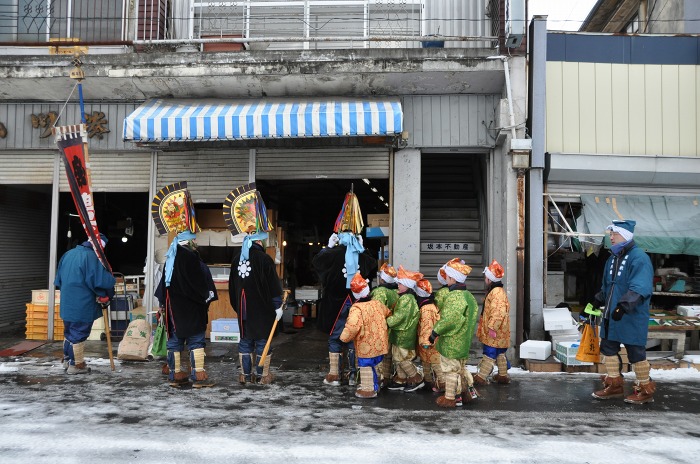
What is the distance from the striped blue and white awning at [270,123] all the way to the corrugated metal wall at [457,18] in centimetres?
222

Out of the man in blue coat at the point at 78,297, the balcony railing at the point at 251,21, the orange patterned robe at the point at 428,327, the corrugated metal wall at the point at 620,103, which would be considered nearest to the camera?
the orange patterned robe at the point at 428,327

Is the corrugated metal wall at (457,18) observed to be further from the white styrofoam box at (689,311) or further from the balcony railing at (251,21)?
the white styrofoam box at (689,311)

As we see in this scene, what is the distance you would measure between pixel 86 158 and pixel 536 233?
23.6 ft

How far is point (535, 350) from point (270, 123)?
5.37 m

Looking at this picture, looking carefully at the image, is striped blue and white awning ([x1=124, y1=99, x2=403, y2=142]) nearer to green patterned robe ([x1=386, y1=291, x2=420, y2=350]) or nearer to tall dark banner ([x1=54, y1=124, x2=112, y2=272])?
tall dark banner ([x1=54, y1=124, x2=112, y2=272])

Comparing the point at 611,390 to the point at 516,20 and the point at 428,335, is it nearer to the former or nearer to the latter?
the point at 428,335

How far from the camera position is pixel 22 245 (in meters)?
12.1

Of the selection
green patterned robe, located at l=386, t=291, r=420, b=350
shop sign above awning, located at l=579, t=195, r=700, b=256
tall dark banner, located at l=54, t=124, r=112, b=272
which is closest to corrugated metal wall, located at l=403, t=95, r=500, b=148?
shop sign above awning, located at l=579, t=195, r=700, b=256

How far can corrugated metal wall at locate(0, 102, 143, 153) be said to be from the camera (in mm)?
10047

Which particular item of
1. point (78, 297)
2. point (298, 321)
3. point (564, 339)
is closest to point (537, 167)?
point (564, 339)

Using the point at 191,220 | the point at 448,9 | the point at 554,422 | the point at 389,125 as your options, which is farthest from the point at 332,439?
the point at 448,9

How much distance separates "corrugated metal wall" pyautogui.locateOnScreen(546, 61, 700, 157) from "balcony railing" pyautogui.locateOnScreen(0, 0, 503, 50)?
1.75 metres

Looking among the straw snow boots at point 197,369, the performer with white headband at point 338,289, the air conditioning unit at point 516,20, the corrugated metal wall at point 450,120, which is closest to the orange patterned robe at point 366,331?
the performer with white headband at point 338,289

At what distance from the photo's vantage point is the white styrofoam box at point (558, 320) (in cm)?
850
